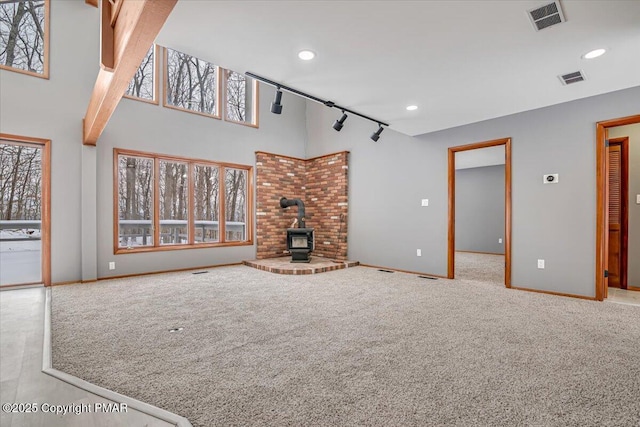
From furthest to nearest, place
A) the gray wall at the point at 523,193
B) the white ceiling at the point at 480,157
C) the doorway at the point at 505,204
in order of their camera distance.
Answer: the white ceiling at the point at 480,157
the doorway at the point at 505,204
the gray wall at the point at 523,193

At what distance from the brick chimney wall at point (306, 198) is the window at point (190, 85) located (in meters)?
1.39

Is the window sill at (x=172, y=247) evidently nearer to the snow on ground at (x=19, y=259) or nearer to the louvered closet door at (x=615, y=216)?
the snow on ground at (x=19, y=259)

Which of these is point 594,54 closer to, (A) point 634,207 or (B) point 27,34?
(A) point 634,207

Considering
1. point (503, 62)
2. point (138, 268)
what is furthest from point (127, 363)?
point (503, 62)

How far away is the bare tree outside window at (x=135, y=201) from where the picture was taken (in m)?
4.94

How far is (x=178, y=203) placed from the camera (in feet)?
18.2

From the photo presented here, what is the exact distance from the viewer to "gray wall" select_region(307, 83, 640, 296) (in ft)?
12.2

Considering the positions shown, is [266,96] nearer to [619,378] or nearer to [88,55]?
[88,55]

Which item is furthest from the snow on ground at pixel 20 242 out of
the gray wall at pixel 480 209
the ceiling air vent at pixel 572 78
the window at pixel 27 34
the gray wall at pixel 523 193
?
the gray wall at pixel 480 209

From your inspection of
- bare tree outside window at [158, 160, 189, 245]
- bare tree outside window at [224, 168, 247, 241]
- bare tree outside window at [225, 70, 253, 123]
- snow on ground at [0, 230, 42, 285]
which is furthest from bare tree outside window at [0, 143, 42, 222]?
bare tree outside window at [225, 70, 253, 123]

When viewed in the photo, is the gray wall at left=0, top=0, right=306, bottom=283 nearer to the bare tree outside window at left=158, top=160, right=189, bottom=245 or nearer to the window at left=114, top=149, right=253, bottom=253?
the window at left=114, top=149, right=253, bottom=253

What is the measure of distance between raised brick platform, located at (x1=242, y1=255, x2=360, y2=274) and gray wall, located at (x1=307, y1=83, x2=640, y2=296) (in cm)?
64

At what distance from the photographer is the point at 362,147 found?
20.2 ft

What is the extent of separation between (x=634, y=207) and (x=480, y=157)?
10.9 feet
